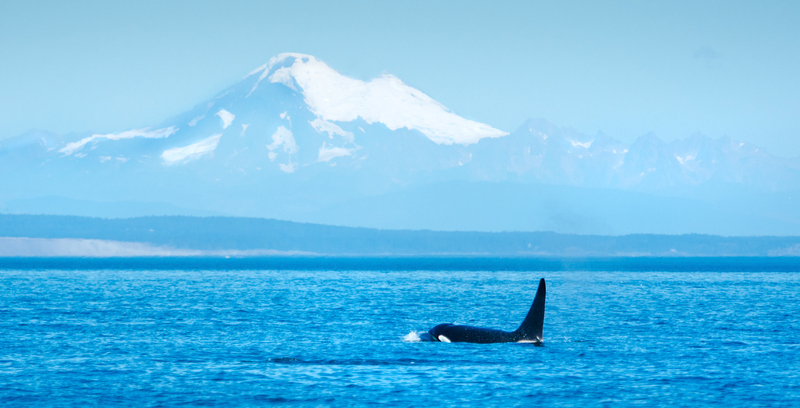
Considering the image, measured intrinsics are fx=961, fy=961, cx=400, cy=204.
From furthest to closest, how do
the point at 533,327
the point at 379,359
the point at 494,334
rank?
the point at 494,334
the point at 533,327
the point at 379,359

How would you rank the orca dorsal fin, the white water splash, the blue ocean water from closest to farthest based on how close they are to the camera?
the blue ocean water, the orca dorsal fin, the white water splash

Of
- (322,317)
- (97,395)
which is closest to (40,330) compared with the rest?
(322,317)

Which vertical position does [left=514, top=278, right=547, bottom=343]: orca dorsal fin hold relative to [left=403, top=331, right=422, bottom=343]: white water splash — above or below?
above

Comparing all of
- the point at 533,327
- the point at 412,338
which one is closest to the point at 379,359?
the point at 412,338

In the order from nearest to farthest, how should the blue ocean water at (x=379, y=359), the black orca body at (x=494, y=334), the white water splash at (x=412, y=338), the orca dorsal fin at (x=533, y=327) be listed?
the blue ocean water at (x=379, y=359) < the orca dorsal fin at (x=533, y=327) < the black orca body at (x=494, y=334) < the white water splash at (x=412, y=338)

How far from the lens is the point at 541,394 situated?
33188mm

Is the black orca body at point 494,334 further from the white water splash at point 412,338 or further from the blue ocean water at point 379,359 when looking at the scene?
the blue ocean water at point 379,359

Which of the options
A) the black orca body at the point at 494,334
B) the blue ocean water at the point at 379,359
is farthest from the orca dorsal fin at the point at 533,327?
the blue ocean water at the point at 379,359

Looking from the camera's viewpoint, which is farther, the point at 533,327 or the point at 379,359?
the point at 533,327

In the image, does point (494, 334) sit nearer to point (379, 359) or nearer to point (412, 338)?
point (412, 338)

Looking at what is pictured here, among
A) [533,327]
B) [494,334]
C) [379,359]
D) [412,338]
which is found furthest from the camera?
[412,338]

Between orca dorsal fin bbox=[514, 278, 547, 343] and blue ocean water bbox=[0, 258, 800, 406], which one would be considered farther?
orca dorsal fin bbox=[514, 278, 547, 343]

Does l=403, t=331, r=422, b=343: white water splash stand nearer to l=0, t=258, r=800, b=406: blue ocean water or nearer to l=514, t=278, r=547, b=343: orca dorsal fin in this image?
l=0, t=258, r=800, b=406: blue ocean water

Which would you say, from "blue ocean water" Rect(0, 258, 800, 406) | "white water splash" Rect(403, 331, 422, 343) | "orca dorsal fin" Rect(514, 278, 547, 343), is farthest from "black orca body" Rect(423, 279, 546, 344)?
"blue ocean water" Rect(0, 258, 800, 406)
